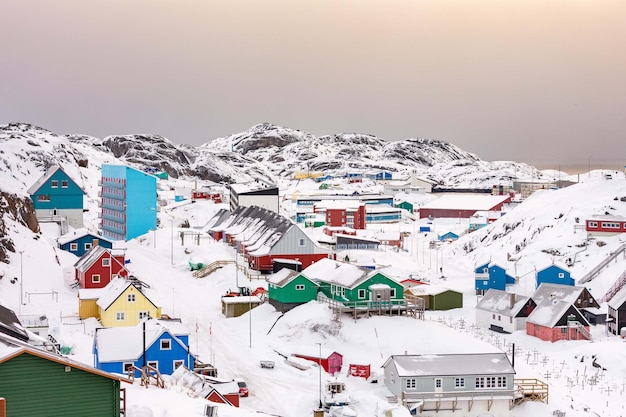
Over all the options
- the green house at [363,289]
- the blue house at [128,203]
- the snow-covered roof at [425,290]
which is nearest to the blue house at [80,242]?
the green house at [363,289]

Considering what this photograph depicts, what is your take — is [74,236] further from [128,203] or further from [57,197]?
[128,203]

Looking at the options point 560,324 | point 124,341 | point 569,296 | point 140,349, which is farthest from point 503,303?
point 124,341

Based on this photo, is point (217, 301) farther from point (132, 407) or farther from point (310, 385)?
point (132, 407)

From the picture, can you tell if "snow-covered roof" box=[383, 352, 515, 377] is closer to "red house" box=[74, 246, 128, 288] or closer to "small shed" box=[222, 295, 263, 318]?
"small shed" box=[222, 295, 263, 318]

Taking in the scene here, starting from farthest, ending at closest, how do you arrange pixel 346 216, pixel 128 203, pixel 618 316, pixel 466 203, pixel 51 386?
pixel 466 203 → pixel 346 216 → pixel 128 203 → pixel 618 316 → pixel 51 386

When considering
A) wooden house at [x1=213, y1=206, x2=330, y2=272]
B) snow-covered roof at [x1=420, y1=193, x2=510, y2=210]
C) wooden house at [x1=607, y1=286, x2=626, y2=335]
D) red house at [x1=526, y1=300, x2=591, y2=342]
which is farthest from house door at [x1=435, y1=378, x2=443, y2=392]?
snow-covered roof at [x1=420, y1=193, x2=510, y2=210]

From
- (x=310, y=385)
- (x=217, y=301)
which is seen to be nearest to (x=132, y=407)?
(x=310, y=385)
